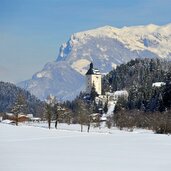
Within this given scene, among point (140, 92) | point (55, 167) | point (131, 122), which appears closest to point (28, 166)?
point (55, 167)

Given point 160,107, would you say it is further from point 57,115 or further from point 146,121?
point 57,115

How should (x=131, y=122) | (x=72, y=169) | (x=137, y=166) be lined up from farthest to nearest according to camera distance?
(x=131, y=122) < (x=137, y=166) < (x=72, y=169)

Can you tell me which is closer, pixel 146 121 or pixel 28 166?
pixel 28 166

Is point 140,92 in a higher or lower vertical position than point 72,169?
higher

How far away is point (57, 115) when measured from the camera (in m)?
119

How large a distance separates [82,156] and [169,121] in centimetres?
7723

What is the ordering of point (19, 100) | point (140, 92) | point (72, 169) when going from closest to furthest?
point (72, 169) < point (19, 100) < point (140, 92)

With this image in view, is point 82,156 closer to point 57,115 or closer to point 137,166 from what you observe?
point 137,166

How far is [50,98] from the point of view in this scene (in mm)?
121250

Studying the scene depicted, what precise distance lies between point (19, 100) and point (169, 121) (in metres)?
38.2

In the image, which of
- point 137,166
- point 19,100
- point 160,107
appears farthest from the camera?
point 160,107

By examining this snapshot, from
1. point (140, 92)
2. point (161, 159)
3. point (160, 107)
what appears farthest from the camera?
point (140, 92)

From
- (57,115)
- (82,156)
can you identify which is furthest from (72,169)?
(57,115)

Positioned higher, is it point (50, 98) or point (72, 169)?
point (50, 98)
